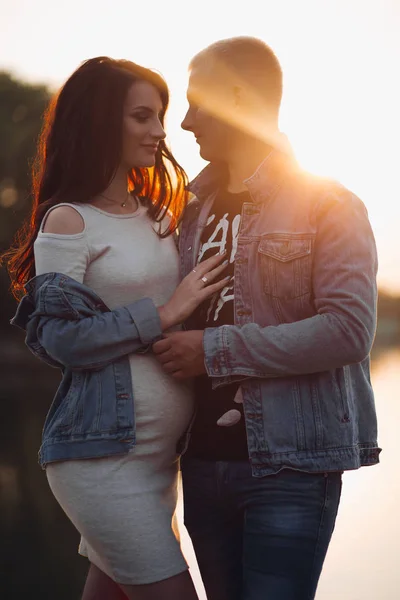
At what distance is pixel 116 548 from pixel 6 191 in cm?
2221

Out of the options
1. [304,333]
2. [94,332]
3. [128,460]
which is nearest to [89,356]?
[94,332]

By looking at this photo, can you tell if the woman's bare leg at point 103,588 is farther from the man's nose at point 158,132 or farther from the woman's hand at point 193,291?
the man's nose at point 158,132

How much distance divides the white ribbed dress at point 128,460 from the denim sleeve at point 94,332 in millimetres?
97

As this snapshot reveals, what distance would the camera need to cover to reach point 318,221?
2963 mm

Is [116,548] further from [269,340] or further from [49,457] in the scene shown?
[269,340]

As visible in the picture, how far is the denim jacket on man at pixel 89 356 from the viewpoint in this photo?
2.98m

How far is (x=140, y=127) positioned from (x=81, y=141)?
221mm

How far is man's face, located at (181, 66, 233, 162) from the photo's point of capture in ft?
10.8

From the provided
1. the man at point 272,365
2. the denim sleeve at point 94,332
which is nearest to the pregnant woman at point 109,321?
the denim sleeve at point 94,332

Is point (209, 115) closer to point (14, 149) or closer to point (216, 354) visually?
point (216, 354)

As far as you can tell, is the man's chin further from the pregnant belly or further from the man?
the pregnant belly

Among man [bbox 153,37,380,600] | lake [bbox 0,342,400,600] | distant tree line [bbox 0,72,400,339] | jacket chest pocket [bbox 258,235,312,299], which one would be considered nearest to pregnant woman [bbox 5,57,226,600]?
man [bbox 153,37,380,600]

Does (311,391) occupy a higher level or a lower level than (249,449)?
higher

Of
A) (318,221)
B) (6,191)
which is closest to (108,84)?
(318,221)
